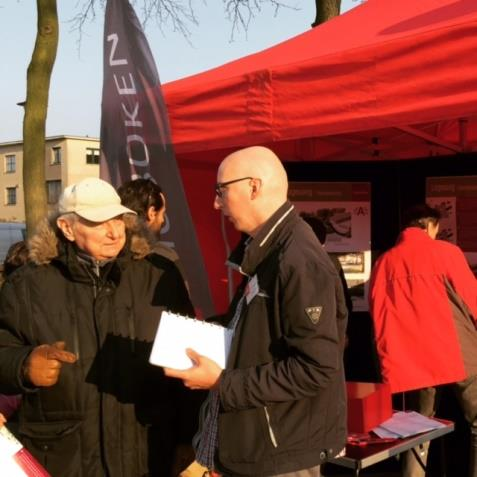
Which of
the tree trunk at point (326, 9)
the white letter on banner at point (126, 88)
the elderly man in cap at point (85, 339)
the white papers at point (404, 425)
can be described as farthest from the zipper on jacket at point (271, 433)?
the tree trunk at point (326, 9)

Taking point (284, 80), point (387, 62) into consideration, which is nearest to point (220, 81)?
point (284, 80)

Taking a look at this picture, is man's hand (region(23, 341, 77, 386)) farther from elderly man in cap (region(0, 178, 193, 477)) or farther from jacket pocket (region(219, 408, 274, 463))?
jacket pocket (region(219, 408, 274, 463))

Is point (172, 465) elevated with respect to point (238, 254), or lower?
lower

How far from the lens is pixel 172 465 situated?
2404 mm

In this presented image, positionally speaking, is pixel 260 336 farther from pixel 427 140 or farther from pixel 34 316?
pixel 427 140

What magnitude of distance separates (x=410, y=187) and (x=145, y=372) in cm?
281

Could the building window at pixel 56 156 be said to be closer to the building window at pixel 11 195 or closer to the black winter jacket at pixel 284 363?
the building window at pixel 11 195

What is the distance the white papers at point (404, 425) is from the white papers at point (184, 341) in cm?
110

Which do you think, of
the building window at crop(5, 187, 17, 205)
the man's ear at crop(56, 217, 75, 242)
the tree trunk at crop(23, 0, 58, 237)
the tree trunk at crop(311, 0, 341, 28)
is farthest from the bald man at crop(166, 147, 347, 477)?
the building window at crop(5, 187, 17, 205)

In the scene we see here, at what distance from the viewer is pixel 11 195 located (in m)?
58.6

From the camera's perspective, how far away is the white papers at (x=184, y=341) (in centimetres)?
196

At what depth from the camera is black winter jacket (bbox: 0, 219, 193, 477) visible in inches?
88.4

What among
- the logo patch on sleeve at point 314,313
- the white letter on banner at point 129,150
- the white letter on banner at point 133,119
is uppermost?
the white letter on banner at point 133,119

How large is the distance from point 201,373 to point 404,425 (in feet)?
4.41
